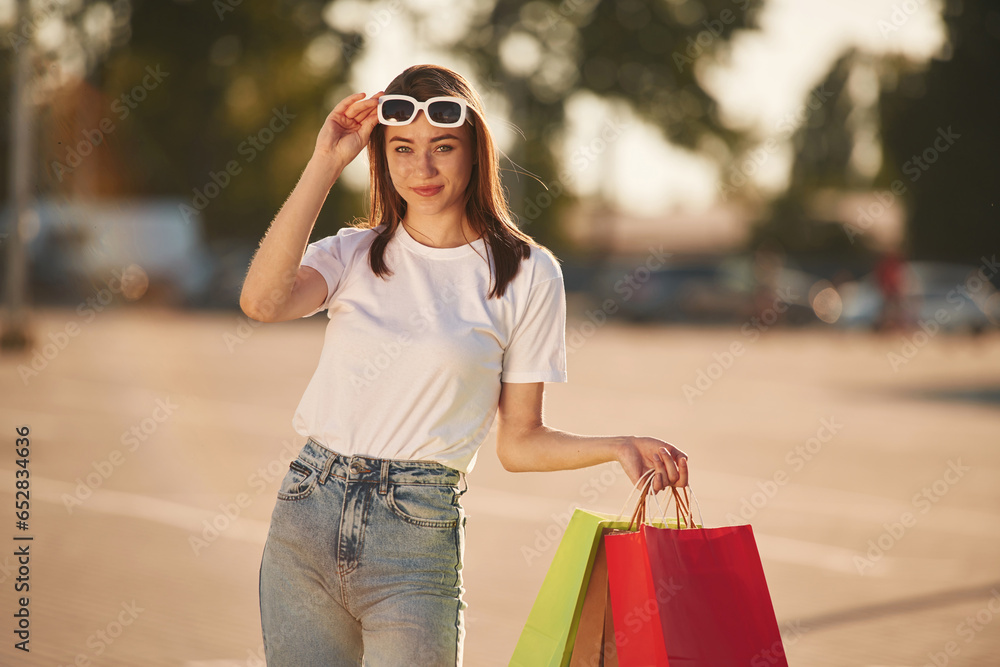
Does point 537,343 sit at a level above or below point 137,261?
below

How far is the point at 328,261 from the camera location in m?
2.58

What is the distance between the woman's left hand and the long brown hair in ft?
1.44

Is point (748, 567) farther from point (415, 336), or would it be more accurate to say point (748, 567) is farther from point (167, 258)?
point (167, 258)

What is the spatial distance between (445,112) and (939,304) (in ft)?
92.9

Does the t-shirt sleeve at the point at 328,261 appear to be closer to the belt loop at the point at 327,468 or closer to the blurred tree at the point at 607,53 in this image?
the belt loop at the point at 327,468

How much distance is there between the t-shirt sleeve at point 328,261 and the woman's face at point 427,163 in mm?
196

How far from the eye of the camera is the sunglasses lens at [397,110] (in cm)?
255

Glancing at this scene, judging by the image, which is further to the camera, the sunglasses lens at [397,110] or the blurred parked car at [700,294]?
the blurred parked car at [700,294]

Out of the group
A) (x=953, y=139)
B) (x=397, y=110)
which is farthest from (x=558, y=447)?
(x=953, y=139)

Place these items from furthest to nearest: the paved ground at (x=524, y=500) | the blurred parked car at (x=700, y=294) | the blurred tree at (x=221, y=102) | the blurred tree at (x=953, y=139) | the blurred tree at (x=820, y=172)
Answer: the blurred tree at (x=820, y=172), the blurred tree at (x=953, y=139), the blurred tree at (x=221, y=102), the blurred parked car at (x=700, y=294), the paved ground at (x=524, y=500)

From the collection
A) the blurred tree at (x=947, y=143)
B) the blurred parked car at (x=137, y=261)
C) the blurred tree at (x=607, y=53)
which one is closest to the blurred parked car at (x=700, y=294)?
the blurred tree at (x=607, y=53)

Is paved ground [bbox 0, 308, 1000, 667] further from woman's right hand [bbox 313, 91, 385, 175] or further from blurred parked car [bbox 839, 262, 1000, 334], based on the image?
blurred parked car [bbox 839, 262, 1000, 334]

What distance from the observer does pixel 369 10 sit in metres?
34.5

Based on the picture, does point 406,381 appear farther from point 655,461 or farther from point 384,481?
point 655,461
